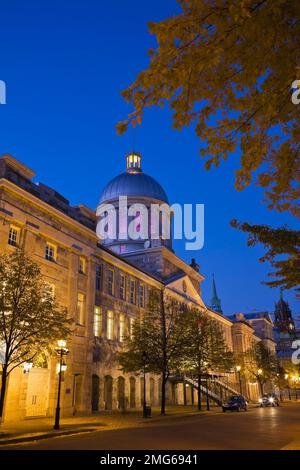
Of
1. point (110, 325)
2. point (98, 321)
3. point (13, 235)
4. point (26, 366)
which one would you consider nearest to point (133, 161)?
point (110, 325)

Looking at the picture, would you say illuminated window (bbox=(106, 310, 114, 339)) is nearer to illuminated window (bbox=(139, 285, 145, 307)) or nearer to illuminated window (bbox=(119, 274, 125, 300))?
illuminated window (bbox=(119, 274, 125, 300))

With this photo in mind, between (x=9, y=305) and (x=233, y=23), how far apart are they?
60.1ft

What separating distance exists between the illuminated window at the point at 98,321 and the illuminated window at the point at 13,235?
41.7ft

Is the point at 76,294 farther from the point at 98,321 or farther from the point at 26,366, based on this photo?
the point at 26,366

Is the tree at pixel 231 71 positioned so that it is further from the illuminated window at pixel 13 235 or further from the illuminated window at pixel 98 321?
the illuminated window at pixel 98 321

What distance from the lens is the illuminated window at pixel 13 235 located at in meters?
27.1

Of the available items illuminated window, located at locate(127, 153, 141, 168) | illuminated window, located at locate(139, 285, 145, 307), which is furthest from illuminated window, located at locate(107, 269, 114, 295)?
illuminated window, located at locate(127, 153, 141, 168)

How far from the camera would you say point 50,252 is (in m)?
31.0

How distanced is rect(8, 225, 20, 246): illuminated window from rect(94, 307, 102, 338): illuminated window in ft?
41.7

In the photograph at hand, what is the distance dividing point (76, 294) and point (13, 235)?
23.9ft

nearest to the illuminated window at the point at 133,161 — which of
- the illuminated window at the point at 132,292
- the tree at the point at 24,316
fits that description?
the illuminated window at the point at 132,292
